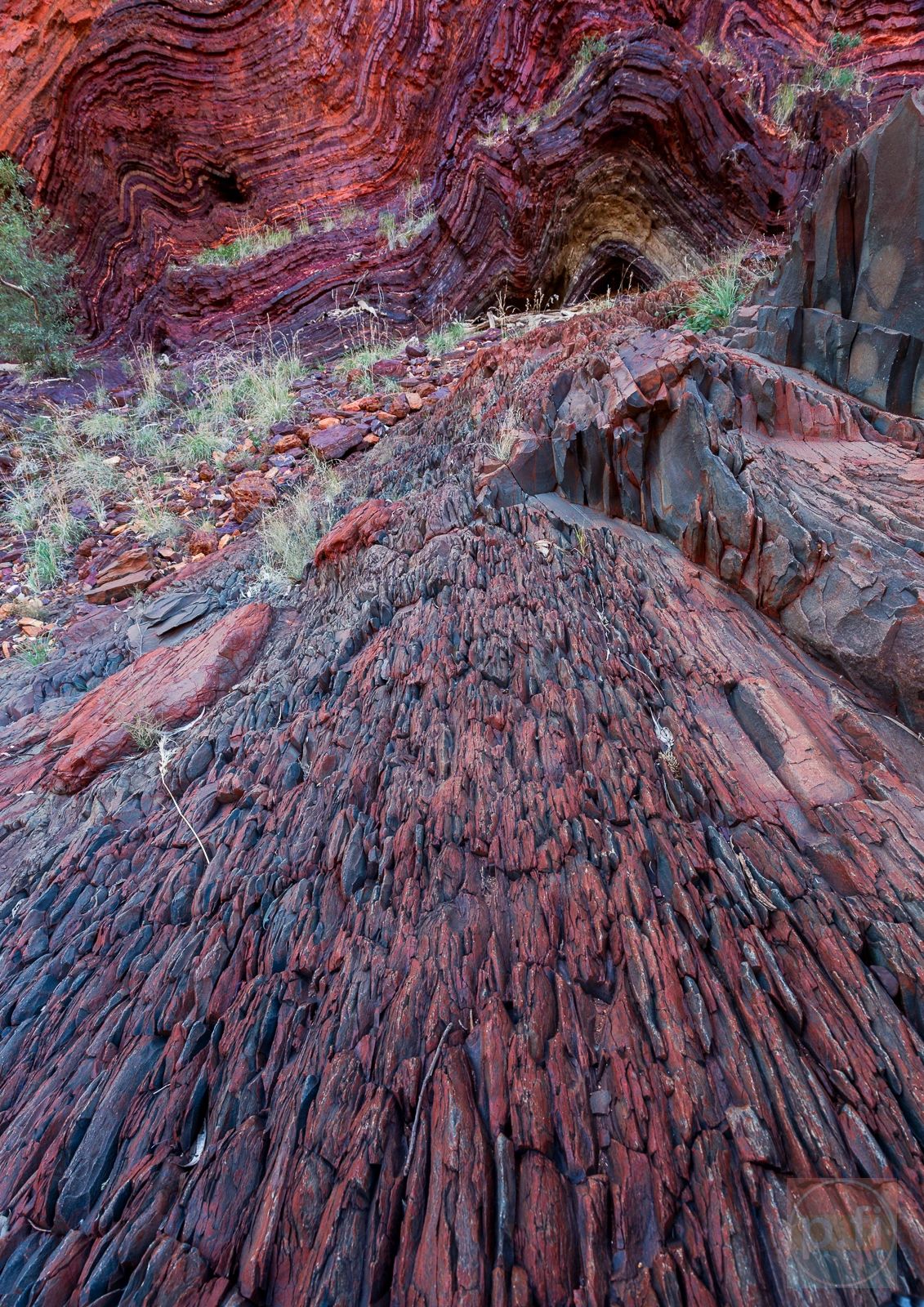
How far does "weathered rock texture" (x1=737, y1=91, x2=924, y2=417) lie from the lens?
314cm

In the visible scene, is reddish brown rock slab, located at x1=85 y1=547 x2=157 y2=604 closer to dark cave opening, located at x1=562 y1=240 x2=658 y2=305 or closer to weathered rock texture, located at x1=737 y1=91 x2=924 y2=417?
weathered rock texture, located at x1=737 y1=91 x2=924 y2=417

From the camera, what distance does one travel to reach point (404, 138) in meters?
12.4

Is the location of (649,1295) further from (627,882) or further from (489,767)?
(489,767)

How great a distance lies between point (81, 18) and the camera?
11.3m

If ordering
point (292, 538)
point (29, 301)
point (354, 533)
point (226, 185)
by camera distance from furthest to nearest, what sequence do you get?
point (226, 185) < point (29, 301) < point (292, 538) < point (354, 533)

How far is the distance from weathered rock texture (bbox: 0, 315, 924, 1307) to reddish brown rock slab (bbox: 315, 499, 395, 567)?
0.90 metres

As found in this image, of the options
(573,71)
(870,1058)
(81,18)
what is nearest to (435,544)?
(870,1058)

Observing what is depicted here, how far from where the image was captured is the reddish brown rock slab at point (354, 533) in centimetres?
386

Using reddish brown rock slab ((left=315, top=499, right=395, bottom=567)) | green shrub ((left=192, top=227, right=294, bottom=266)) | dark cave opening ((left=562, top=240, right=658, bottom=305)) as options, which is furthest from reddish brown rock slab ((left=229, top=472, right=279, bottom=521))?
green shrub ((left=192, top=227, right=294, bottom=266))

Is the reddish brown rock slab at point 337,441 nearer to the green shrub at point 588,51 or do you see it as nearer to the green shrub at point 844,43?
the green shrub at point 588,51

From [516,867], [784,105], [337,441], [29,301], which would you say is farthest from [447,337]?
[516,867]

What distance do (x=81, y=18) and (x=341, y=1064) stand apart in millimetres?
18593
